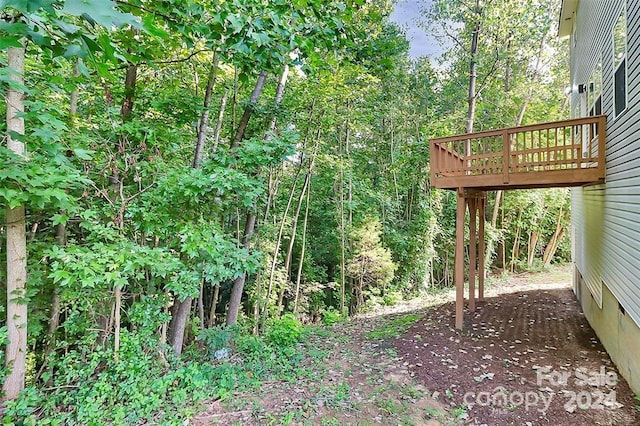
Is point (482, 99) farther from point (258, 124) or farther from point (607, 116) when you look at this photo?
point (258, 124)

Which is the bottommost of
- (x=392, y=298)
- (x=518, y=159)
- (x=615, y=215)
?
(x=392, y=298)

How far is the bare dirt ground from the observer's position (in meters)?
3.43

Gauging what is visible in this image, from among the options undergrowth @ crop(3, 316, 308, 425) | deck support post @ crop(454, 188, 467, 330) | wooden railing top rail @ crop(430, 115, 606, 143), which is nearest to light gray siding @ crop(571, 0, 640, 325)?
wooden railing top rail @ crop(430, 115, 606, 143)

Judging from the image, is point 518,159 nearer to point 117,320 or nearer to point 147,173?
point 147,173

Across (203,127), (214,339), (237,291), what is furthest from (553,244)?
(203,127)

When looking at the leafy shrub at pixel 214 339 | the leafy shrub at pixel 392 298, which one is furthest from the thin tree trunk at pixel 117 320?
the leafy shrub at pixel 392 298

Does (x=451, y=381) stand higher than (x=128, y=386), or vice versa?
(x=128, y=386)

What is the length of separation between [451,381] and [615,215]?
3054 millimetres

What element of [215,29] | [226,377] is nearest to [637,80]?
[215,29]

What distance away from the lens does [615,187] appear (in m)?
4.37

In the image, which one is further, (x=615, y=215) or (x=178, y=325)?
(x=178, y=325)

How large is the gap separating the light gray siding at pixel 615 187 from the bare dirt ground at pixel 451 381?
0.95 meters

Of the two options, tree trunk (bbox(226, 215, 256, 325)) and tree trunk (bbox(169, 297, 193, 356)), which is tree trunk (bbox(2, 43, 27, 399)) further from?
tree trunk (bbox(226, 215, 256, 325))

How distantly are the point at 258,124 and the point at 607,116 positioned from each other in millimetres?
5369
